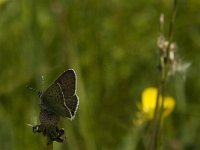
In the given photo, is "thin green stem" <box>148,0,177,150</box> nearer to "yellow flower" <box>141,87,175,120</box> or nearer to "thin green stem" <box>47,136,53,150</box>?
"yellow flower" <box>141,87,175,120</box>

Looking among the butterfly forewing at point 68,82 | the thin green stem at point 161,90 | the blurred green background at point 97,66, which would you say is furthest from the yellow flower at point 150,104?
the butterfly forewing at point 68,82

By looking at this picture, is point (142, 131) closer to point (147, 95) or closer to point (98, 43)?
point (147, 95)

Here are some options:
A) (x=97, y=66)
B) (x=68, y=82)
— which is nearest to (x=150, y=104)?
(x=97, y=66)

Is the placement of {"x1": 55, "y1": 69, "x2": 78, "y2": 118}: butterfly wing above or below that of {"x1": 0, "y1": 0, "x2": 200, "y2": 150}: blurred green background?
below

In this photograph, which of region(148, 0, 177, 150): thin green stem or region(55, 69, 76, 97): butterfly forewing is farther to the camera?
region(148, 0, 177, 150): thin green stem

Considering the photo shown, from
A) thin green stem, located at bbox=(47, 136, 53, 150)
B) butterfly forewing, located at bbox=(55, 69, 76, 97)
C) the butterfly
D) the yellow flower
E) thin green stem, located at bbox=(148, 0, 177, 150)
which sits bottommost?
thin green stem, located at bbox=(47, 136, 53, 150)

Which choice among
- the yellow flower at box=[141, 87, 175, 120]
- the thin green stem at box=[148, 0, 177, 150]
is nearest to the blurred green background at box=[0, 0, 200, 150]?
the yellow flower at box=[141, 87, 175, 120]

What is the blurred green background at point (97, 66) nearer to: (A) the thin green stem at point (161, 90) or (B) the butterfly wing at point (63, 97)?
(A) the thin green stem at point (161, 90)

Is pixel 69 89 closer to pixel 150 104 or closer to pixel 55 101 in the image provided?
pixel 55 101
